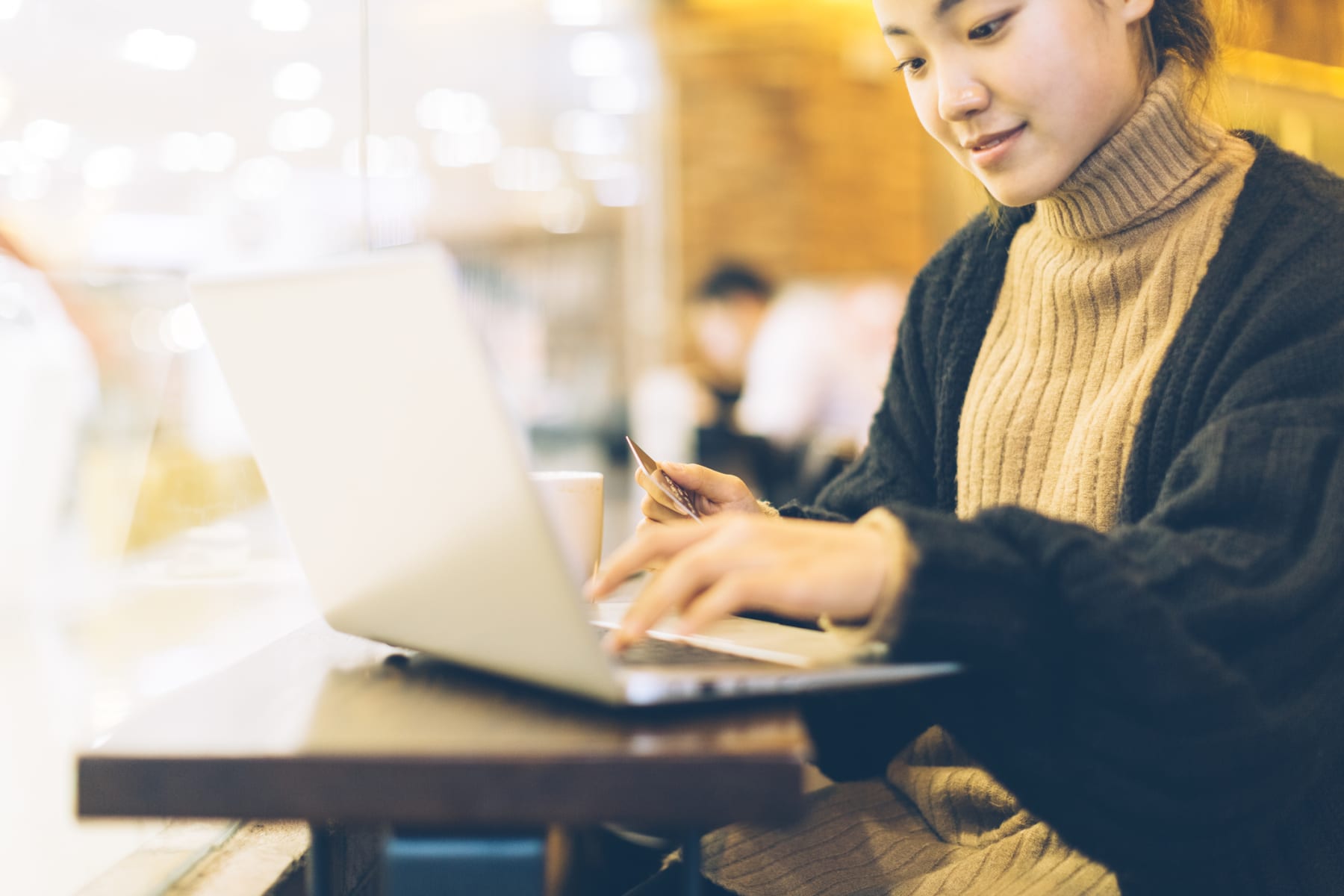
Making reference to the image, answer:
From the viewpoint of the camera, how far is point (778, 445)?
403cm

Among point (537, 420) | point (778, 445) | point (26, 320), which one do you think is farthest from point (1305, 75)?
point (537, 420)

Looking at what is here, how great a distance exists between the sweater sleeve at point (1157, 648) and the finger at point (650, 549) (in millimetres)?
123

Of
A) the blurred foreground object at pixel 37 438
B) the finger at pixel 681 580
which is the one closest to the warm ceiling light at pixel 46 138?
the blurred foreground object at pixel 37 438

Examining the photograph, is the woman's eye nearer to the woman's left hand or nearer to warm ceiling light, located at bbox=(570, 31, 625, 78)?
the woman's left hand

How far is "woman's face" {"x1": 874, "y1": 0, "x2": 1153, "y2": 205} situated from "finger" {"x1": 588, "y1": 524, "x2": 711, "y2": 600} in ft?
1.71

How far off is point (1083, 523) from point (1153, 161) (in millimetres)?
334

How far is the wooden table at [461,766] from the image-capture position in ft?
1.65

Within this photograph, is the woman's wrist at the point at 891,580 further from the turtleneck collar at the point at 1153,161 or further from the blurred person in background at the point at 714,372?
the blurred person in background at the point at 714,372

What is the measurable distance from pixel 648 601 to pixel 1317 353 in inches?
20.0

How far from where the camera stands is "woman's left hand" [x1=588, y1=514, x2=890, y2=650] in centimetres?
58

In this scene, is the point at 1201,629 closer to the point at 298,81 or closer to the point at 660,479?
the point at 660,479

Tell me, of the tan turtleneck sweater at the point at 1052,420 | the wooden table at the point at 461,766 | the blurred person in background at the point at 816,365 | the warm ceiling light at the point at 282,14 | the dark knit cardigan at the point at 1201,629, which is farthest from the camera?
the blurred person in background at the point at 816,365

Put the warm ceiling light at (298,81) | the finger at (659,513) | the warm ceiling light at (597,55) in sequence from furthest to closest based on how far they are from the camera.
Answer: the warm ceiling light at (597,55), the warm ceiling light at (298,81), the finger at (659,513)

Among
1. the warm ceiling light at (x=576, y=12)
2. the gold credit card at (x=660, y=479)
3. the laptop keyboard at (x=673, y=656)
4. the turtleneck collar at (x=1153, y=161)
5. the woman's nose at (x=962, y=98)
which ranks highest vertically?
the warm ceiling light at (x=576, y=12)
